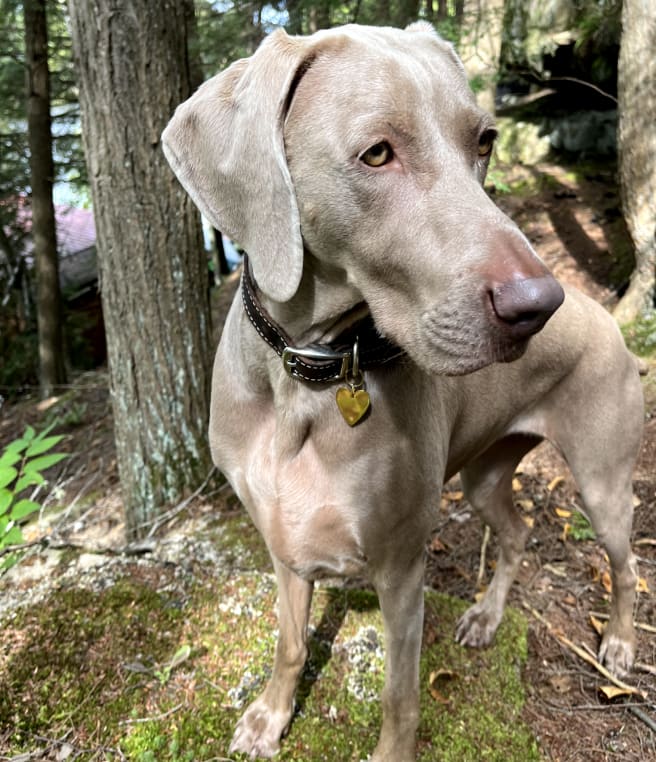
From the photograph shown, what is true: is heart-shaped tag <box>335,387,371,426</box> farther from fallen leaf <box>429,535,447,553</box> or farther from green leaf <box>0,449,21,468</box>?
fallen leaf <box>429,535,447,553</box>

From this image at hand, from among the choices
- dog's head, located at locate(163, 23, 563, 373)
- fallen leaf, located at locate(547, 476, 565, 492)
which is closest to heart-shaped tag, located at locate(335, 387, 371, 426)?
dog's head, located at locate(163, 23, 563, 373)

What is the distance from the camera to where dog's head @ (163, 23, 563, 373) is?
4.48 feet

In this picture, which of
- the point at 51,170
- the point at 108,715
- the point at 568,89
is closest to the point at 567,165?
the point at 568,89

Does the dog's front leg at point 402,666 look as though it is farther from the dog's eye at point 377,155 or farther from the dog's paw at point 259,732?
the dog's eye at point 377,155

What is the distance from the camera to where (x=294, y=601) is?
235cm

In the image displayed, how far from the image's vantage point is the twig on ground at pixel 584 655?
Answer: 8.91ft

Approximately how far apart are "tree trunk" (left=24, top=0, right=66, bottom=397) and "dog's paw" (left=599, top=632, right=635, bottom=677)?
637cm

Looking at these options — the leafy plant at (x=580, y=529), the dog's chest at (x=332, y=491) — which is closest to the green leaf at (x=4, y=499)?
the dog's chest at (x=332, y=491)

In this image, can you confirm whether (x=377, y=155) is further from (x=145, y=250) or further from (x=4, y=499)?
(x=145, y=250)

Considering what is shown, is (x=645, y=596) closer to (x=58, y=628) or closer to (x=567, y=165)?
(x=58, y=628)

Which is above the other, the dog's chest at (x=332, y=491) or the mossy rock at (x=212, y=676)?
the dog's chest at (x=332, y=491)

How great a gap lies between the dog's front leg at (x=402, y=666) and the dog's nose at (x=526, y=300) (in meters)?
1.08

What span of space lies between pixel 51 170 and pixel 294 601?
7526 mm

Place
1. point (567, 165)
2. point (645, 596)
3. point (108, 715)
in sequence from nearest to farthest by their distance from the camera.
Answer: point (108, 715) < point (645, 596) < point (567, 165)
